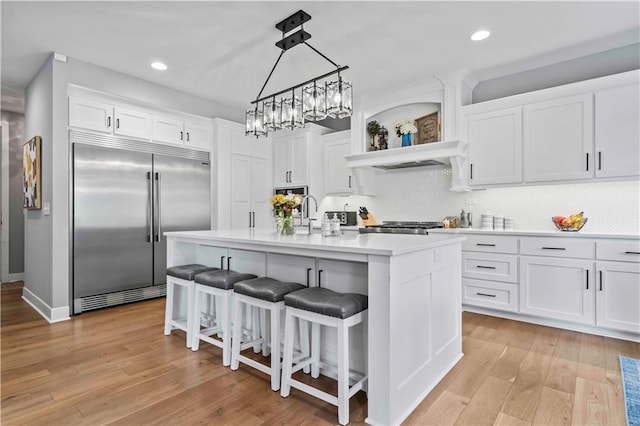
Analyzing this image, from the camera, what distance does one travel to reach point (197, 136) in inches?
191

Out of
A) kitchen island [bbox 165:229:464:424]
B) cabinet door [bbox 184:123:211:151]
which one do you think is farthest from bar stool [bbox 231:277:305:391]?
cabinet door [bbox 184:123:211:151]

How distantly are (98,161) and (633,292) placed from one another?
5508 millimetres

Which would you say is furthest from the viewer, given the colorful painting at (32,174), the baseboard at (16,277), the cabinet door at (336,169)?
the baseboard at (16,277)

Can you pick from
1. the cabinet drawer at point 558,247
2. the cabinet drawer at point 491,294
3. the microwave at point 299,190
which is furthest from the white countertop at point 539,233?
the microwave at point 299,190

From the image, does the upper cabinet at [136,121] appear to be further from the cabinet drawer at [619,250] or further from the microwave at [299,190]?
the cabinet drawer at [619,250]

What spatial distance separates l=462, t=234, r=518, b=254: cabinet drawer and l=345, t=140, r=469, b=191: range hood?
71cm

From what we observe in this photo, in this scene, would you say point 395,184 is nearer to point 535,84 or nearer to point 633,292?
point 535,84

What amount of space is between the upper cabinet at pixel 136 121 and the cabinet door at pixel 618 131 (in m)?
4.71


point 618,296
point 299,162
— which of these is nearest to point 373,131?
point 299,162

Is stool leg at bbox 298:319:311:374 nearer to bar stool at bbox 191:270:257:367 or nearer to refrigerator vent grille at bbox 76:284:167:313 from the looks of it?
bar stool at bbox 191:270:257:367

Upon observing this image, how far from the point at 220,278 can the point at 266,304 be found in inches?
23.4

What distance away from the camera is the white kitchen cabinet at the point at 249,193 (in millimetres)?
5262

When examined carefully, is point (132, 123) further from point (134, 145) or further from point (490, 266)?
point (490, 266)

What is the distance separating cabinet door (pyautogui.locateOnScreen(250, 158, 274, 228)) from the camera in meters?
5.58
